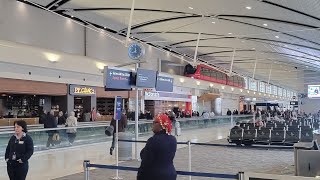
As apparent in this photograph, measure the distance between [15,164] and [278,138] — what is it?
41.4 ft

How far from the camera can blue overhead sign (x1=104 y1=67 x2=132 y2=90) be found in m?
10.1

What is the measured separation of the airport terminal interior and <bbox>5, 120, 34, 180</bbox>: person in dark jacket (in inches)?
0.6

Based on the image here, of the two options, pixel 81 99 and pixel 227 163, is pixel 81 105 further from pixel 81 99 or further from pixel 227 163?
pixel 227 163

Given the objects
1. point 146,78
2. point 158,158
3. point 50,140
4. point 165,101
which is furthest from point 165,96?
point 158,158

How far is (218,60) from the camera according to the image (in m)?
46.8

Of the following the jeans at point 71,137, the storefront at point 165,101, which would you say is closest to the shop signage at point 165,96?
the storefront at point 165,101

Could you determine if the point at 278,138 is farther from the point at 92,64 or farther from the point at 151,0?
the point at 92,64

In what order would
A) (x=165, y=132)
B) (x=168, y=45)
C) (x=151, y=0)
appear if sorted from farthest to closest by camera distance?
1. (x=168, y=45)
2. (x=151, y=0)
3. (x=165, y=132)

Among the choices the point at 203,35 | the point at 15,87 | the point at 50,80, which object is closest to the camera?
the point at 15,87

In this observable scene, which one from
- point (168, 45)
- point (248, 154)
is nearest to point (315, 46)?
point (168, 45)

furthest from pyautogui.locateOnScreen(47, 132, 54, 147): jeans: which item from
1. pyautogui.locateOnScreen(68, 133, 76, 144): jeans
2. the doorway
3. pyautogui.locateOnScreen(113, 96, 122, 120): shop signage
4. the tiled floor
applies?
the doorway

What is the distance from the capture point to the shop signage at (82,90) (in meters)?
24.3

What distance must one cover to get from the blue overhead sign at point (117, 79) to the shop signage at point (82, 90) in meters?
13.8

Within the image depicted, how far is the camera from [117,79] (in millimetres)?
10570
